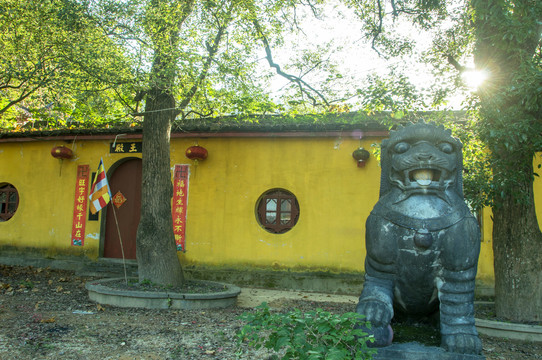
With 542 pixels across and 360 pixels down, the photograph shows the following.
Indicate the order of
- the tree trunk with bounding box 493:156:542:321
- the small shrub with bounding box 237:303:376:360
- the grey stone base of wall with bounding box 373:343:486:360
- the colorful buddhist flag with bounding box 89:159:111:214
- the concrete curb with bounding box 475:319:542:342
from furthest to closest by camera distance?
the colorful buddhist flag with bounding box 89:159:111:214, the tree trunk with bounding box 493:156:542:321, the concrete curb with bounding box 475:319:542:342, the grey stone base of wall with bounding box 373:343:486:360, the small shrub with bounding box 237:303:376:360

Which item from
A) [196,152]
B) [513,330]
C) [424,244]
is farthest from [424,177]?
[196,152]

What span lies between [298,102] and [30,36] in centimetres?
457

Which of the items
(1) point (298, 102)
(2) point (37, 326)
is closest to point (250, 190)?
(1) point (298, 102)

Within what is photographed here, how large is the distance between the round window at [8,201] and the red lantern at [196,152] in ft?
15.3

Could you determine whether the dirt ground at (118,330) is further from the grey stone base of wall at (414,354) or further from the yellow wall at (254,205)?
the yellow wall at (254,205)

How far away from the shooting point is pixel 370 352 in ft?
7.22

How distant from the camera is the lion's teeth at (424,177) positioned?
9.41 ft

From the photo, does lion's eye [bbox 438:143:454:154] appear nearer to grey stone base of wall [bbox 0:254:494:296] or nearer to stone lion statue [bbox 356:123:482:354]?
stone lion statue [bbox 356:123:482:354]

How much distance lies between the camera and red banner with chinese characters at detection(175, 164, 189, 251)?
8.55m

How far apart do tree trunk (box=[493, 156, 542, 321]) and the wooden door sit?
7032mm

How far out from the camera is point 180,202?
8.66 m

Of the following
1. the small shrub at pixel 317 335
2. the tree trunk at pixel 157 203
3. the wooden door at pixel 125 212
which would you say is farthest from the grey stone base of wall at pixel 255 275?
the small shrub at pixel 317 335

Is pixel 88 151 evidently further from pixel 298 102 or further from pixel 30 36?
pixel 298 102

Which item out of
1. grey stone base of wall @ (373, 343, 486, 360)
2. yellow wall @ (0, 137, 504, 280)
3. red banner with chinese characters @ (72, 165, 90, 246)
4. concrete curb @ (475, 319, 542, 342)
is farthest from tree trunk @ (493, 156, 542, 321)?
red banner with chinese characters @ (72, 165, 90, 246)
